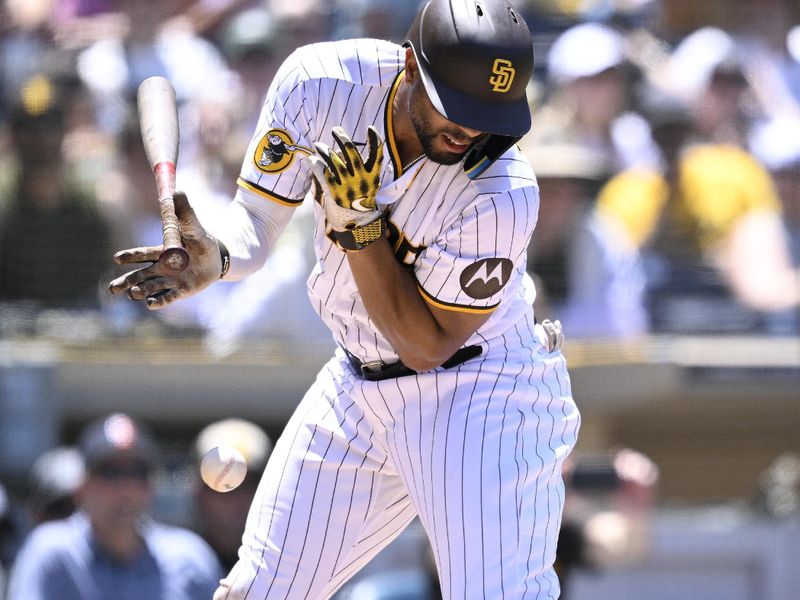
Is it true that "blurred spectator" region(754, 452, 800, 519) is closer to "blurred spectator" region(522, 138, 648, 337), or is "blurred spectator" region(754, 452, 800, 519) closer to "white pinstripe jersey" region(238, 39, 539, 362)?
"blurred spectator" region(522, 138, 648, 337)

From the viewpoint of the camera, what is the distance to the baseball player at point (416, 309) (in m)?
3.08

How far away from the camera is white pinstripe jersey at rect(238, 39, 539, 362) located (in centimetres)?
320

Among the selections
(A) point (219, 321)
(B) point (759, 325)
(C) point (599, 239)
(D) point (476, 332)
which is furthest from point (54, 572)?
(B) point (759, 325)

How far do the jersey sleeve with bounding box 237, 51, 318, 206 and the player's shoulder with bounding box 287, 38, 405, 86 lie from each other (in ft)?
0.07

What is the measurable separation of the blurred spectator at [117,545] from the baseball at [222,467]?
170cm

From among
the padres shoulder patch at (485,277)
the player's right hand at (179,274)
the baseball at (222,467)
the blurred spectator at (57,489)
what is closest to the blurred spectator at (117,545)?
the blurred spectator at (57,489)

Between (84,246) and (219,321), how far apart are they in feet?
2.57

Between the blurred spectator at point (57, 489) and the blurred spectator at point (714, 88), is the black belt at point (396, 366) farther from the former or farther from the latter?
the blurred spectator at point (714, 88)

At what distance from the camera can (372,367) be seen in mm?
3387

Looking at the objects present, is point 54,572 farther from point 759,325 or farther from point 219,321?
point 759,325

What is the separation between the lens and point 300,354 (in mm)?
6039

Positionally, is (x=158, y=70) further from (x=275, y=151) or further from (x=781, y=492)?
(x=275, y=151)

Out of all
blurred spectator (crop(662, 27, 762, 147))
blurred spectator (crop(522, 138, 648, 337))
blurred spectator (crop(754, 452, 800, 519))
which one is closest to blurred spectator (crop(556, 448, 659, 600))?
blurred spectator (crop(754, 452, 800, 519))

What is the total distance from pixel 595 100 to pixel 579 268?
1.33 m
